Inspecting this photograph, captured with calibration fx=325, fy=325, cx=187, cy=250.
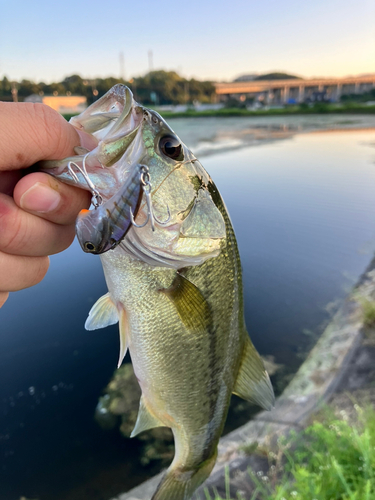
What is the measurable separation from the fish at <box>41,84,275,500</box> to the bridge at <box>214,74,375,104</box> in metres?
38.2

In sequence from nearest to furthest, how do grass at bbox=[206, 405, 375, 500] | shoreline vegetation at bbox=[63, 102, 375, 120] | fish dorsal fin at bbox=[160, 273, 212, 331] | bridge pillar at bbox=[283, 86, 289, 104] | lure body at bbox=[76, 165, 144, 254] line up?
lure body at bbox=[76, 165, 144, 254], fish dorsal fin at bbox=[160, 273, 212, 331], grass at bbox=[206, 405, 375, 500], shoreline vegetation at bbox=[63, 102, 375, 120], bridge pillar at bbox=[283, 86, 289, 104]

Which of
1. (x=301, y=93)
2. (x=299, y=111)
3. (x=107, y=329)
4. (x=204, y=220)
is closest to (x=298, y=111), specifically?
(x=299, y=111)

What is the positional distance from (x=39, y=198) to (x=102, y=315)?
1.64 ft

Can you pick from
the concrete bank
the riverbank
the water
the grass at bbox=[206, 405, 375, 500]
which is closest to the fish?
the grass at bbox=[206, 405, 375, 500]

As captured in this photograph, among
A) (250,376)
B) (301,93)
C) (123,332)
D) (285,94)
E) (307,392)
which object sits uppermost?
(301,93)

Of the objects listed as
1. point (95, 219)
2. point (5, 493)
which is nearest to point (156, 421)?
point (95, 219)

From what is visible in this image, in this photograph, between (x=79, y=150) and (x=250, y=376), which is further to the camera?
(x=250, y=376)

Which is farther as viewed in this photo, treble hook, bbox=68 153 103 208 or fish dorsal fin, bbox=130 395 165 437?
fish dorsal fin, bbox=130 395 165 437

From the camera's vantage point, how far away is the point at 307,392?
3766 millimetres

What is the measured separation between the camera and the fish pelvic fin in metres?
1.50

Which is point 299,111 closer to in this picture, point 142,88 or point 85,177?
point 142,88

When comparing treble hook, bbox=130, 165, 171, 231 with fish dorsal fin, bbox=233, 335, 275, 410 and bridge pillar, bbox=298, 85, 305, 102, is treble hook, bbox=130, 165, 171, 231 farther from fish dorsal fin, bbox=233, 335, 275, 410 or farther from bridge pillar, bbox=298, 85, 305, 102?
bridge pillar, bbox=298, 85, 305, 102

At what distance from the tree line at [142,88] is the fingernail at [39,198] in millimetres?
604

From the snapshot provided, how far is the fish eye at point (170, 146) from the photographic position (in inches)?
38.2
